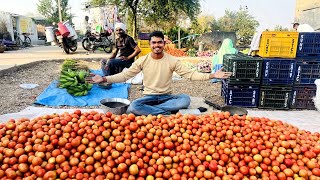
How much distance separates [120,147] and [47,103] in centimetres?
351

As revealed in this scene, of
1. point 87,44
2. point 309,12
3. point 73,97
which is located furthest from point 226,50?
point 87,44

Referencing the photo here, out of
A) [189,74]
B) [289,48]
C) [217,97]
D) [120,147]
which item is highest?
[289,48]

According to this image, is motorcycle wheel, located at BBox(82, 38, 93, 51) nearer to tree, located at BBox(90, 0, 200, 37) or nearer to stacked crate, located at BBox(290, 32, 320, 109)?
tree, located at BBox(90, 0, 200, 37)

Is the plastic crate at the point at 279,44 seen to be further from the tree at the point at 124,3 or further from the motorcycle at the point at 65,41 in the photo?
the tree at the point at 124,3

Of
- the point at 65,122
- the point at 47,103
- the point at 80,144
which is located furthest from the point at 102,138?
the point at 47,103

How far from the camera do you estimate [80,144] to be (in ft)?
6.93

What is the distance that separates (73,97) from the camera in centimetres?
538

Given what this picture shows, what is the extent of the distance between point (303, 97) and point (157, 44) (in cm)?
339

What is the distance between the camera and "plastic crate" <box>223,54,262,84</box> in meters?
4.79

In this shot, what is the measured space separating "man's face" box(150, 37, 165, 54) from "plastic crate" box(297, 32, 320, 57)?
2.97 meters

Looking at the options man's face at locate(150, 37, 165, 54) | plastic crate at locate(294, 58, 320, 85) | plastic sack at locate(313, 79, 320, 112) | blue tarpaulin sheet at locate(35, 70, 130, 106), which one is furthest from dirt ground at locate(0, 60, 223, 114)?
man's face at locate(150, 37, 165, 54)

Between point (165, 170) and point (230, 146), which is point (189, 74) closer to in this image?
point (230, 146)

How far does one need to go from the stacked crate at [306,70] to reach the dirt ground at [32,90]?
4.95 ft

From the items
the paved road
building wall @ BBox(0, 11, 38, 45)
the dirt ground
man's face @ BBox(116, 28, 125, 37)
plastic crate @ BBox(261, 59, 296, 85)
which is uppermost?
building wall @ BBox(0, 11, 38, 45)
